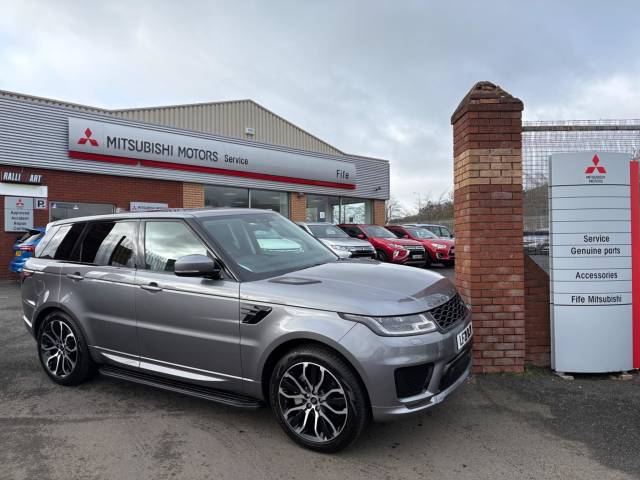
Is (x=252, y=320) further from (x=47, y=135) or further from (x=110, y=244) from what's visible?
(x=47, y=135)

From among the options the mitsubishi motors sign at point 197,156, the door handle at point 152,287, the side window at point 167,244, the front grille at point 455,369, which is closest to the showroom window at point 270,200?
the mitsubishi motors sign at point 197,156

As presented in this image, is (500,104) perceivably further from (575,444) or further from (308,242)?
(575,444)

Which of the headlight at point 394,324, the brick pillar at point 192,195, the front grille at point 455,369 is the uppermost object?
the brick pillar at point 192,195

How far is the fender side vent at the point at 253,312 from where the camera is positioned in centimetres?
303

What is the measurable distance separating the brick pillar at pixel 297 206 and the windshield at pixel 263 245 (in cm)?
1477

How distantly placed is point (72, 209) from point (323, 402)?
1313 centimetres

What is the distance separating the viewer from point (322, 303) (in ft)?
9.37

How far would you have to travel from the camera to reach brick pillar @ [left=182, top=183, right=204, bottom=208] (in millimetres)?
16019

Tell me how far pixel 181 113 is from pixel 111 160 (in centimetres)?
548

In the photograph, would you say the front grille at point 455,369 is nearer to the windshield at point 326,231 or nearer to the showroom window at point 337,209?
the windshield at point 326,231

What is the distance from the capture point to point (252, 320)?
3.07 meters

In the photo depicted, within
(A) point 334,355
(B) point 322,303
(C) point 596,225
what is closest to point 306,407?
(A) point 334,355

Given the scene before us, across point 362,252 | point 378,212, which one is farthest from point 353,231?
point 378,212

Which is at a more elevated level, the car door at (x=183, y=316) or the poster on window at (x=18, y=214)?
the poster on window at (x=18, y=214)
